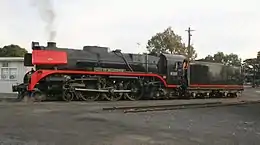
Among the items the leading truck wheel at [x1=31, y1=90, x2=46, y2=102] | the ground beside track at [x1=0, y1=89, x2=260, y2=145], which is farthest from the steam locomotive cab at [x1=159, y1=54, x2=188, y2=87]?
the ground beside track at [x1=0, y1=89, x2=260, y2=145]

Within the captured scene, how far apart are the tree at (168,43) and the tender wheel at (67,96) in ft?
143

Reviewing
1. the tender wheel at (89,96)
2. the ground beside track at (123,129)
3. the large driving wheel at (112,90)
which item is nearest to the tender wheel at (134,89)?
the large driving wheel at (112,90)

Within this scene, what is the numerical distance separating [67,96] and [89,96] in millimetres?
1659

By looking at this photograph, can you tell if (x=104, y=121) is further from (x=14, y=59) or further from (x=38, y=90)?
(x=14, y=59)

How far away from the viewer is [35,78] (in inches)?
802

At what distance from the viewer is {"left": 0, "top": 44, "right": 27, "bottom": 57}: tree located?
90.6 metres

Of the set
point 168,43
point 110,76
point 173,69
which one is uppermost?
point 168,43

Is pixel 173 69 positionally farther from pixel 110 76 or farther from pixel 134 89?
pixel 110 76

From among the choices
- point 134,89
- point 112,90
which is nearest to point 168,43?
point 134,89

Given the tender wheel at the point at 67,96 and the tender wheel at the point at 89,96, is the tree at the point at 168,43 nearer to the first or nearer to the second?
the tender wheel at the point at 89,96

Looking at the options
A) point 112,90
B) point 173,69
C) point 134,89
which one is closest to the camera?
point 112,90

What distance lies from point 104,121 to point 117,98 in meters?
11.4

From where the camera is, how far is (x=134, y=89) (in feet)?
80.4

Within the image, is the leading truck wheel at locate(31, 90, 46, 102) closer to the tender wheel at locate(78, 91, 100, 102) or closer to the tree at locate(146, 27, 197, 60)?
the tender wheel at locate(78, 91, 100, 102)
